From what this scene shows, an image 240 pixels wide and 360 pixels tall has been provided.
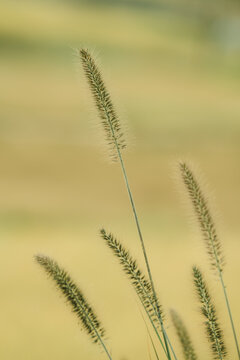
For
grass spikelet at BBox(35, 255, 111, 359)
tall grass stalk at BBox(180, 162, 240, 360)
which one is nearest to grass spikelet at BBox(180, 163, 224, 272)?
tall grass stalk at BBox(180, 162, 240, 360)

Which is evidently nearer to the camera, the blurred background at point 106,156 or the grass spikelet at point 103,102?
the grass spikelet at point 103,102

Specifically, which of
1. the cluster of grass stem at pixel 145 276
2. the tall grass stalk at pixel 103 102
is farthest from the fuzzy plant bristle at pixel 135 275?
the tall grass stalk at pixel 103 102

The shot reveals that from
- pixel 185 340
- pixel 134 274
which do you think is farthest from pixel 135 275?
pixel 185 340

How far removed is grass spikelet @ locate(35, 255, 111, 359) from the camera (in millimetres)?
587

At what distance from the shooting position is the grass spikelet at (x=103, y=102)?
639mm

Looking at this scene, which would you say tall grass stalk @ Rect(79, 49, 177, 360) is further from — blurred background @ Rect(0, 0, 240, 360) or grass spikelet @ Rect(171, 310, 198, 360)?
grass spikelet @ Rect(171, 310, 198, 360)

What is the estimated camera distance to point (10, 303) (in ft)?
5.67

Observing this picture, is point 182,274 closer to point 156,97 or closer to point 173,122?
point 173,122

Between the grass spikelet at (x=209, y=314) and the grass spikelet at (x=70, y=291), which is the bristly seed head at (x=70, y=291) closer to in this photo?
the grass spikelet at (x=70, y=291)

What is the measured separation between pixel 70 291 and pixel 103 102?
0.70 ft

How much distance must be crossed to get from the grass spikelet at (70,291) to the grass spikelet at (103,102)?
0.49 feet

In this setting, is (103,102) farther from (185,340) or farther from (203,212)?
(185,340)

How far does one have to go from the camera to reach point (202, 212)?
1.98 ft

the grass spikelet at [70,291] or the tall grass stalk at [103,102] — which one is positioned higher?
the tall grass stalk at [103,102]
